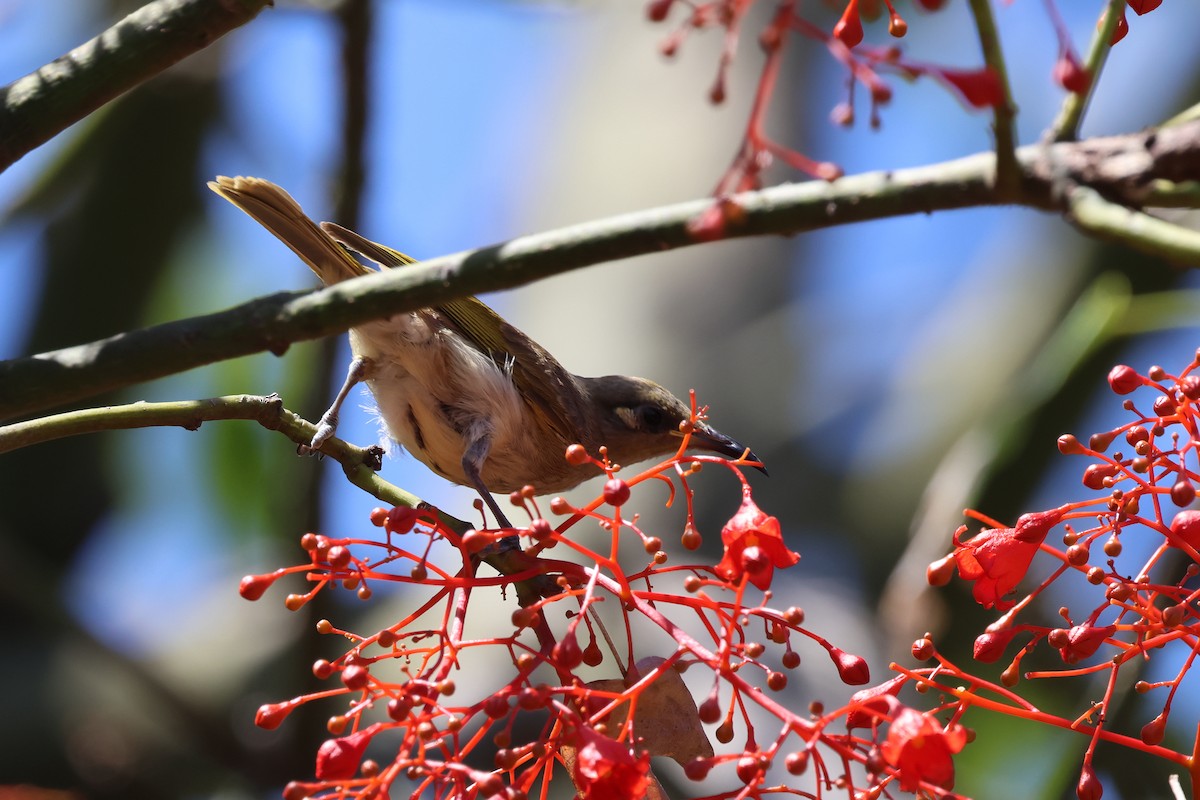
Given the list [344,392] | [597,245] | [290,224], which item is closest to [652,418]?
[344,392]

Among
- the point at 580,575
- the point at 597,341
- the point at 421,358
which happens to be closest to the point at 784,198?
the point at 580,575

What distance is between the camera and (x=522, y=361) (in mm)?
4254

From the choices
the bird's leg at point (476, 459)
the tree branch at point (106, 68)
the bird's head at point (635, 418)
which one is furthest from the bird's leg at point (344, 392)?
the tree branch at point (106, 68)

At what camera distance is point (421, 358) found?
13.2ft

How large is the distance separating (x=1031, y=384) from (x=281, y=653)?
3.59 meters

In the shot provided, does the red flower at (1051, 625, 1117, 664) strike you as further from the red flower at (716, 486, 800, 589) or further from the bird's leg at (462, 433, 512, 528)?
the bird's leg at (462, 433, 512, 528)

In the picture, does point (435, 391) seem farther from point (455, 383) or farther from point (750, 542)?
point (750, 542)

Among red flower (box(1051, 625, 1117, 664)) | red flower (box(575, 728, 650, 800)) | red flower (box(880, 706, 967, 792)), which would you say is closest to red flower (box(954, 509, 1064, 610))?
red flower (box(1051, 625, 1117, 664))

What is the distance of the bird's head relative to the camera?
4.58 metres

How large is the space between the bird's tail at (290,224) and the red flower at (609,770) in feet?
7.68

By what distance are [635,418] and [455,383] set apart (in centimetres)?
82

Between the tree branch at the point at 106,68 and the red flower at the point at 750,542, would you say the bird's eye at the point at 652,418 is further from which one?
the tree branch at the point at 106,68

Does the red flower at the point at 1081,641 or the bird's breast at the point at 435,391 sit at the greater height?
the bird's breast at the point at 435,391

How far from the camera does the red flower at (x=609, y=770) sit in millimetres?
1661
